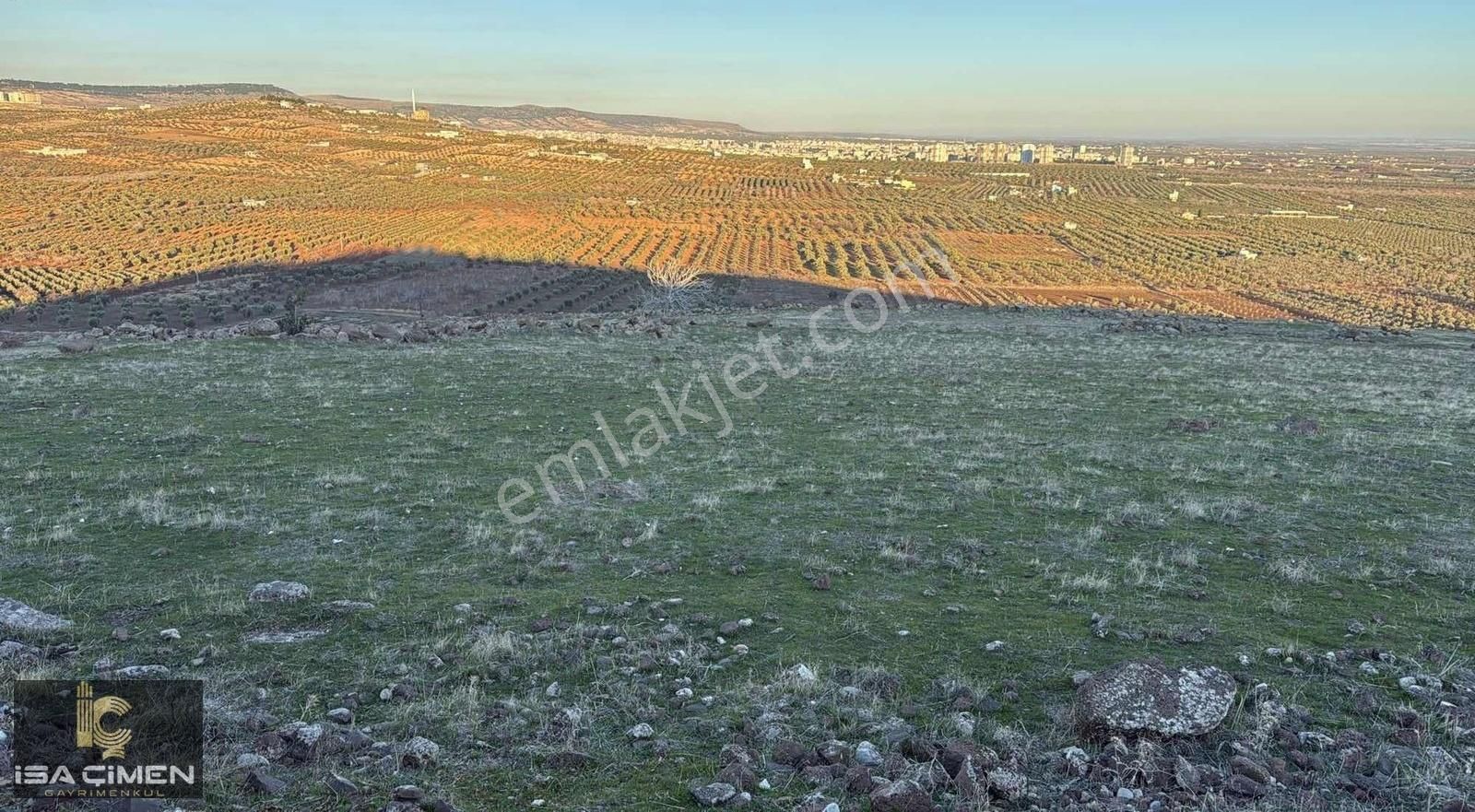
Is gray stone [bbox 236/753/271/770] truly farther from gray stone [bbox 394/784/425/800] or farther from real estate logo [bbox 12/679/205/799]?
gray stone [bbox 394/784/425/800]

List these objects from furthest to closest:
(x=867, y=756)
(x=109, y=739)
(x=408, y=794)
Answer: (x=867, y=756) → (x=109, y=739) → (x=408, y=794)

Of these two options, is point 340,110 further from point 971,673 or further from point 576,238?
point 971,673

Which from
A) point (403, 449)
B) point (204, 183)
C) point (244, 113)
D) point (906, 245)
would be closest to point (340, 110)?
point (244, 113)

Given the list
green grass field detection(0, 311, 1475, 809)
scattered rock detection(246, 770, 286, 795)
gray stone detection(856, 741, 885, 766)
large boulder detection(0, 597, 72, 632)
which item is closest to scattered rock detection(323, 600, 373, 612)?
green grass field detection(0, 311, 1475, 809)

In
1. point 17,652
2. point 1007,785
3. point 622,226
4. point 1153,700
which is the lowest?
point 17,652

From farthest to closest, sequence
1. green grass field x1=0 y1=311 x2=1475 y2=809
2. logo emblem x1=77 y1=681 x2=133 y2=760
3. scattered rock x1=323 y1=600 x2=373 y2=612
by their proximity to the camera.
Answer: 1. scattered rock x1=323 y1=600 x2=373 y2=612
2. green grass field x1=0 y1=311 x2=1475 y2=809
3. logo emblem x1=77 y1=681 x2=133 y2=760

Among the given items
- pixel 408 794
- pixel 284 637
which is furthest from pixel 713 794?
pixel 284 637

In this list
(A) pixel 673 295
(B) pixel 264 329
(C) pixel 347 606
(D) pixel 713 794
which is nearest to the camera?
(D) pixel 713 794

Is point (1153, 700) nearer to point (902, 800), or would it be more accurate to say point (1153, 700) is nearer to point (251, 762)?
point (902, 800)
